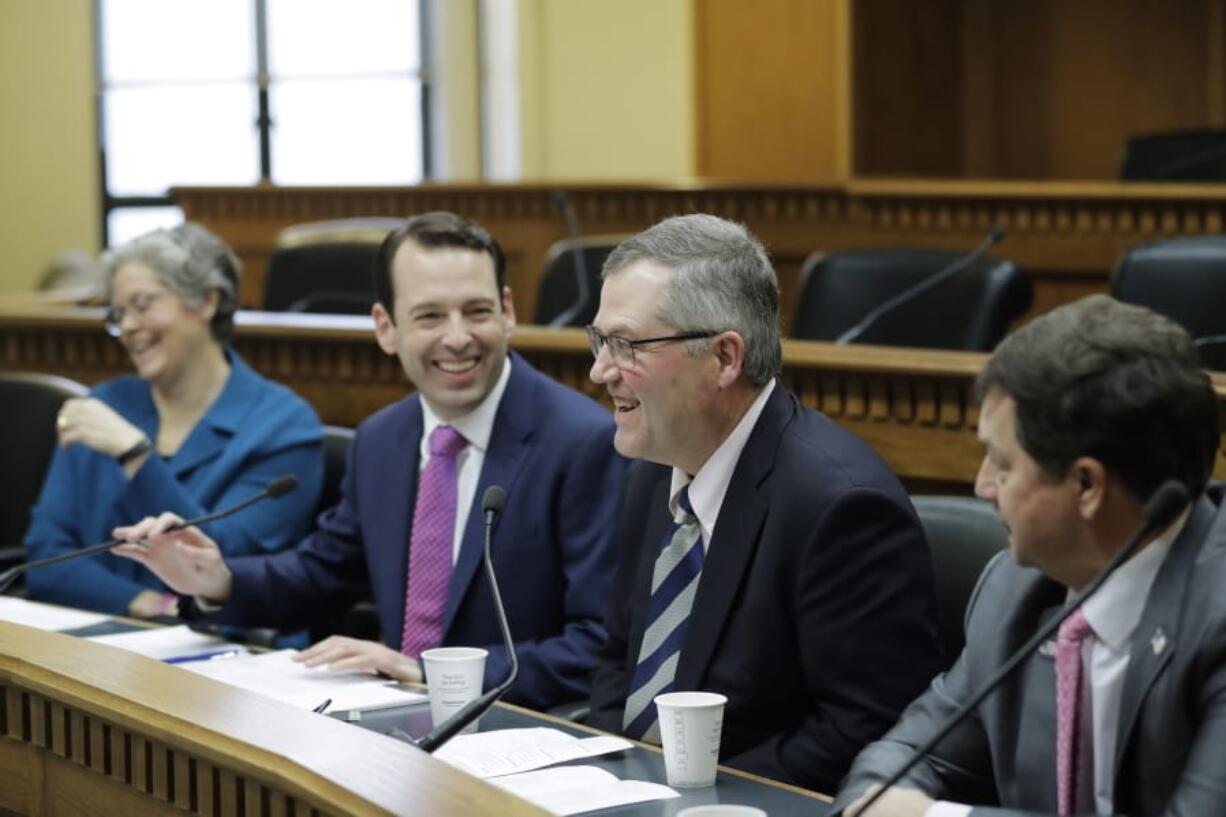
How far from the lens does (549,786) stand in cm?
213

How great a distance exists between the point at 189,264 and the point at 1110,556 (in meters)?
2.60

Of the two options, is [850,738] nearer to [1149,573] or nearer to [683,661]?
[683,661]

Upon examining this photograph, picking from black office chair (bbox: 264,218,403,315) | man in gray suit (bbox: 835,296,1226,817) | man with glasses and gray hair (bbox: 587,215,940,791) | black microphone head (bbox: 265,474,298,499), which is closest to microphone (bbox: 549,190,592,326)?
black office chair (bbox: 264,218,403,315)

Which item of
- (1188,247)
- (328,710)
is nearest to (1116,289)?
(1188,247)

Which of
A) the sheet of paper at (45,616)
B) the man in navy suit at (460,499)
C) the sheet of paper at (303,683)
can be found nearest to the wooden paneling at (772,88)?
the man in navy suit at (460,499)

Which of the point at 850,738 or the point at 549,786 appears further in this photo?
the point at 850,738

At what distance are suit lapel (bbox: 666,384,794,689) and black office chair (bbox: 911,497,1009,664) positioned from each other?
9.4 inches

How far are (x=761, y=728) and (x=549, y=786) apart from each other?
0.44 m

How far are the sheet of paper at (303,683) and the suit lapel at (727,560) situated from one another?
1.28 feet

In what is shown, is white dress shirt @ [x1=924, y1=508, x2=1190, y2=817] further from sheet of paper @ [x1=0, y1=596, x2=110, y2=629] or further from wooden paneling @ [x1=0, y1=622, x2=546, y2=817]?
sheet of paper @ [x1=0, y1=596, x2=110, y2=629]

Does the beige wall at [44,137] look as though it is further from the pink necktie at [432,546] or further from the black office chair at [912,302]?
the pink necktie at [432,546]

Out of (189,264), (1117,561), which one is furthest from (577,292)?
(1117,561)

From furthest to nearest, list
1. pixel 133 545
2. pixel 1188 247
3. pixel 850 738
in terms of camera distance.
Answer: pixel 1188 247, pixel 133 545, pixel 850 738

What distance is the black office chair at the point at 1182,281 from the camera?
4.22m
